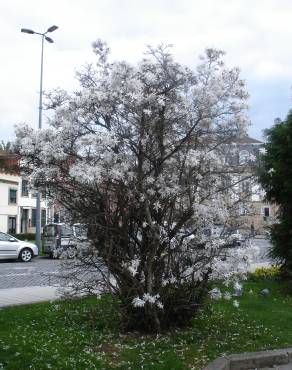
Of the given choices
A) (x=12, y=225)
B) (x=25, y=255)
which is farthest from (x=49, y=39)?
(x=12, y=225)

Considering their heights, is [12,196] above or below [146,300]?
above

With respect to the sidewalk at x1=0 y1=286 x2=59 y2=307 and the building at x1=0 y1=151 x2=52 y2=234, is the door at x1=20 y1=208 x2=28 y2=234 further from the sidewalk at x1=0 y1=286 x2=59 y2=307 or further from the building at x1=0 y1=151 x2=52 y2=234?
the sidewalk at x1=0 y1=286 x2=59 y2=307

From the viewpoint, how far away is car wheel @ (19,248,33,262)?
25594 mm

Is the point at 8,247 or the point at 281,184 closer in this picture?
the point at 281,184

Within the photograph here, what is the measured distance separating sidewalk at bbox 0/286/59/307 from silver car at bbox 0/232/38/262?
37.1 feet

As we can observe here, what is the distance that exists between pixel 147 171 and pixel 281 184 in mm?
7924

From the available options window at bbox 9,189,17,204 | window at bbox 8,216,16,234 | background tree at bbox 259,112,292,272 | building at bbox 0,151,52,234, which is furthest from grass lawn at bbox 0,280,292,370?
window at bbox 8,216,16,234

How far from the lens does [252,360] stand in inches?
274

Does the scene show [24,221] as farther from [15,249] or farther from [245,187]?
[245,187]

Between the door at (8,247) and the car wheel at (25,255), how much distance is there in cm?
30

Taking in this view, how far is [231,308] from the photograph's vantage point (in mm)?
10430

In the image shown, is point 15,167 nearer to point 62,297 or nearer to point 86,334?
point 62,297

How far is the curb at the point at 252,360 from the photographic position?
665 centimetres

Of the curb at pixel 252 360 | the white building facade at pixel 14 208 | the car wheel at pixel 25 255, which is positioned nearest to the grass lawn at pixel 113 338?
the curb at pixel 252 360
